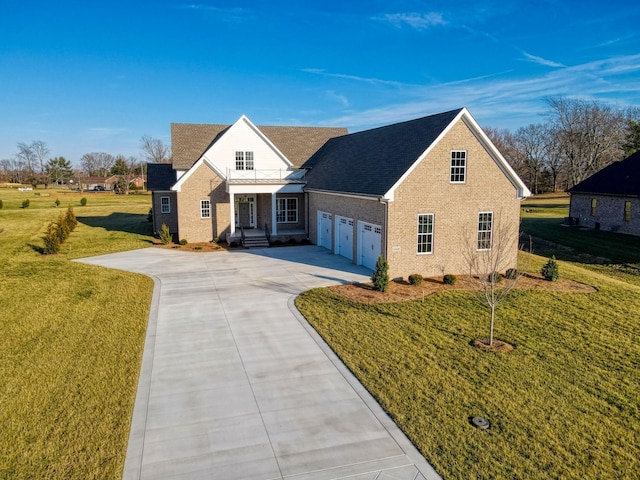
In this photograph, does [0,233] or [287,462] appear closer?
[287,462]

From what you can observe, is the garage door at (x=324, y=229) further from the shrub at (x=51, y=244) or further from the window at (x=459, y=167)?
the shrub at (x=51, y=244)

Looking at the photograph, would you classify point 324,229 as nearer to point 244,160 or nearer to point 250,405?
point 244,160

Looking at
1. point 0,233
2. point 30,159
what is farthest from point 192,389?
point 30,159

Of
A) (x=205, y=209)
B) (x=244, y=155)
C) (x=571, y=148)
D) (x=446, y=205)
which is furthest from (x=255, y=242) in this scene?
(x=571, y=148)

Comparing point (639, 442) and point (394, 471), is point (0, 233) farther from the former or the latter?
point (639, 442)

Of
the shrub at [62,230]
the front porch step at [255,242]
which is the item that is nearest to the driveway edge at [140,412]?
the front porch step at [255,242]

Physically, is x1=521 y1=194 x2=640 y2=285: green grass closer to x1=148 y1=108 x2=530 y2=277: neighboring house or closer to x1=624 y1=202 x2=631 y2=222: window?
x1=624 y1=202 x2=631 y2=222: window

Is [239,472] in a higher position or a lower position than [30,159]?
lower
